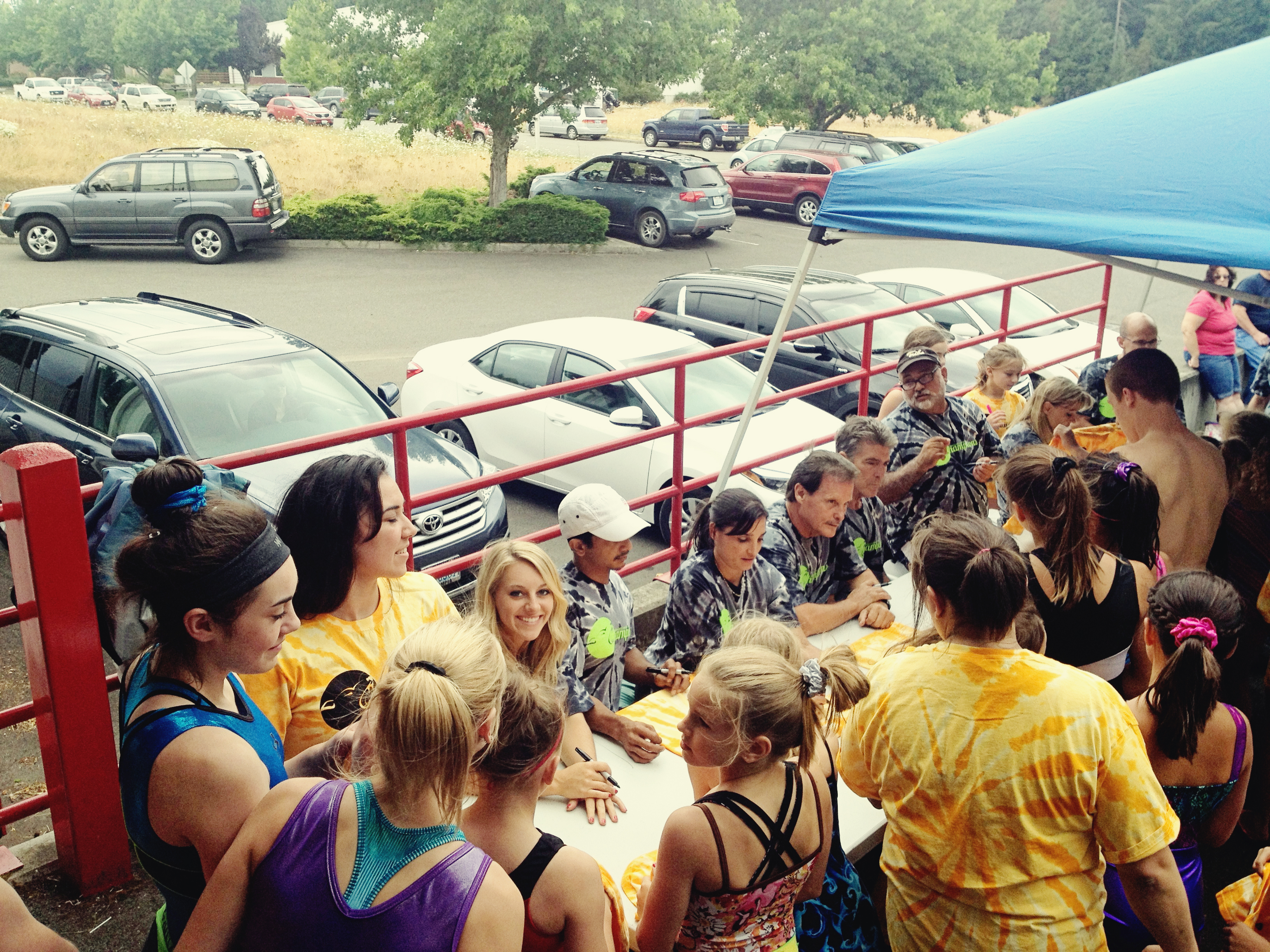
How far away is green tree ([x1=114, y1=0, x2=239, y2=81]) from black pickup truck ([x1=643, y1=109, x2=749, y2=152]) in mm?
40606

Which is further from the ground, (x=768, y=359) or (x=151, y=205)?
(x=768, y=359)

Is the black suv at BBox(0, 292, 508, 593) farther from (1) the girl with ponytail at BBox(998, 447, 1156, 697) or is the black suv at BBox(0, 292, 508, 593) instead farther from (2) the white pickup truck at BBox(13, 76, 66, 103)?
(2) the white pickup truck at BBox(13, 76, 66, 103)

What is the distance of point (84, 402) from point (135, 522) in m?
5.05

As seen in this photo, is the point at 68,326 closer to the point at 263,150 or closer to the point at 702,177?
the point at 702,177

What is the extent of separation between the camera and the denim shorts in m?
9.08

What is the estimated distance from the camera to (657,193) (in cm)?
2325

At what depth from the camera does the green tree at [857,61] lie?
31.4m

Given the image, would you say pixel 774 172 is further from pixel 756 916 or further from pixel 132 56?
pixel 132 56

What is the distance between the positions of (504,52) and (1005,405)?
16.5 metres

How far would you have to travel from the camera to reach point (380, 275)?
68.1 feet

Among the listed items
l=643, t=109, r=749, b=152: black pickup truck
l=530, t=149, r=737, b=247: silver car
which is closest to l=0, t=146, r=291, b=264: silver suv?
l=530, t=149, r=737, b=247: silver car

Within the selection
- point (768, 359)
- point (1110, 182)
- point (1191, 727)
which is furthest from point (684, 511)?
point (1191, 727)

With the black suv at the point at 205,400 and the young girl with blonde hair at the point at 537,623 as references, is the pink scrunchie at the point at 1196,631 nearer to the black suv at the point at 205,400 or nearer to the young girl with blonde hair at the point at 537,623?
the young girl with blonde hair at the point at 537,623

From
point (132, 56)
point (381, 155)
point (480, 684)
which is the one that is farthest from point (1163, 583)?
point (132, 56)
